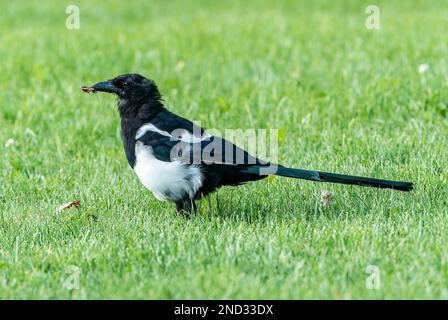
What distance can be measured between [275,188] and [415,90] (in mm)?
2386

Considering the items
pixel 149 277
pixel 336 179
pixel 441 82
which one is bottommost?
pixel 149 277

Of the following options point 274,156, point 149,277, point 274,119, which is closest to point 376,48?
point 274,119

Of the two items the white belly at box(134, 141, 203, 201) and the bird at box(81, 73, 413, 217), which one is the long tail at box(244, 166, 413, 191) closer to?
the bird at box(81, 73, 413, 217)

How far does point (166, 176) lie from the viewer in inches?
195

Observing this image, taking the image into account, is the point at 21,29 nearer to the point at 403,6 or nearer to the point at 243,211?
the point at 403,6

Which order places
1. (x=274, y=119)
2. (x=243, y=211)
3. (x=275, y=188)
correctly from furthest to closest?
(x=274, y=119)
(x=275, y=188)
(x=243, y=211)

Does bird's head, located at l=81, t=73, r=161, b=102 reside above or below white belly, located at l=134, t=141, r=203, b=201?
above

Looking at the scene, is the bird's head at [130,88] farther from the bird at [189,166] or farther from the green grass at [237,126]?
the green grass at [237,126]

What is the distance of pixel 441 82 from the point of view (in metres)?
7.38

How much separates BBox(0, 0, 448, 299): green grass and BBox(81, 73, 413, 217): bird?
0.18m

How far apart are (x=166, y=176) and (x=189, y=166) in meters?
0.15

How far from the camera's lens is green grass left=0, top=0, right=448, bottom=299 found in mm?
4031

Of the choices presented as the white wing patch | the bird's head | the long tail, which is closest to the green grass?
the long tail

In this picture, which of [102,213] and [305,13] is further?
Answer: [305,13]
